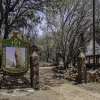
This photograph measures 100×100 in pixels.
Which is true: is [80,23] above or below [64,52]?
above

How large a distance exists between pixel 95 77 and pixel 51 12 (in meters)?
8.68

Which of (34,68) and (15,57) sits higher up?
(15,57)

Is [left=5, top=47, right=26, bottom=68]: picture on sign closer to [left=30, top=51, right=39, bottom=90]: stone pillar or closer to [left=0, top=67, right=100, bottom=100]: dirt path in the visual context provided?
[left=30, top=51, right=39, bottom=90]: stone pillar

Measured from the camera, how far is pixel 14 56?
63.8ft

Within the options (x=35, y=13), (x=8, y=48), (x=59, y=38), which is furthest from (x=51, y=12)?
(x=8, y=48)

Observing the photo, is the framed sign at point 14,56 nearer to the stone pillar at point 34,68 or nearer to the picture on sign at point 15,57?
the picture on sign at point 15,57

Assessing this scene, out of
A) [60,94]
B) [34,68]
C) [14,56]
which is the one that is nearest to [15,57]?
[14,56]

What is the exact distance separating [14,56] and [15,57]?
81 millimetres

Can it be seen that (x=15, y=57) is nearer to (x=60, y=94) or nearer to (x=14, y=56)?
(x=14, y=56)

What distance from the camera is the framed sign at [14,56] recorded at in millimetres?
19269

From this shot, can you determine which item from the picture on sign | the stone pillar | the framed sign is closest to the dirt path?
the stone pillar

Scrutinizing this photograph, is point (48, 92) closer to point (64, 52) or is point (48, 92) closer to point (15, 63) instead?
point (15, 63)

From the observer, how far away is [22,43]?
19641mm

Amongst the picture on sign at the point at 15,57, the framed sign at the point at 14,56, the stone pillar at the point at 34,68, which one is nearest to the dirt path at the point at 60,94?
the stone pillar at the point at 34,68
